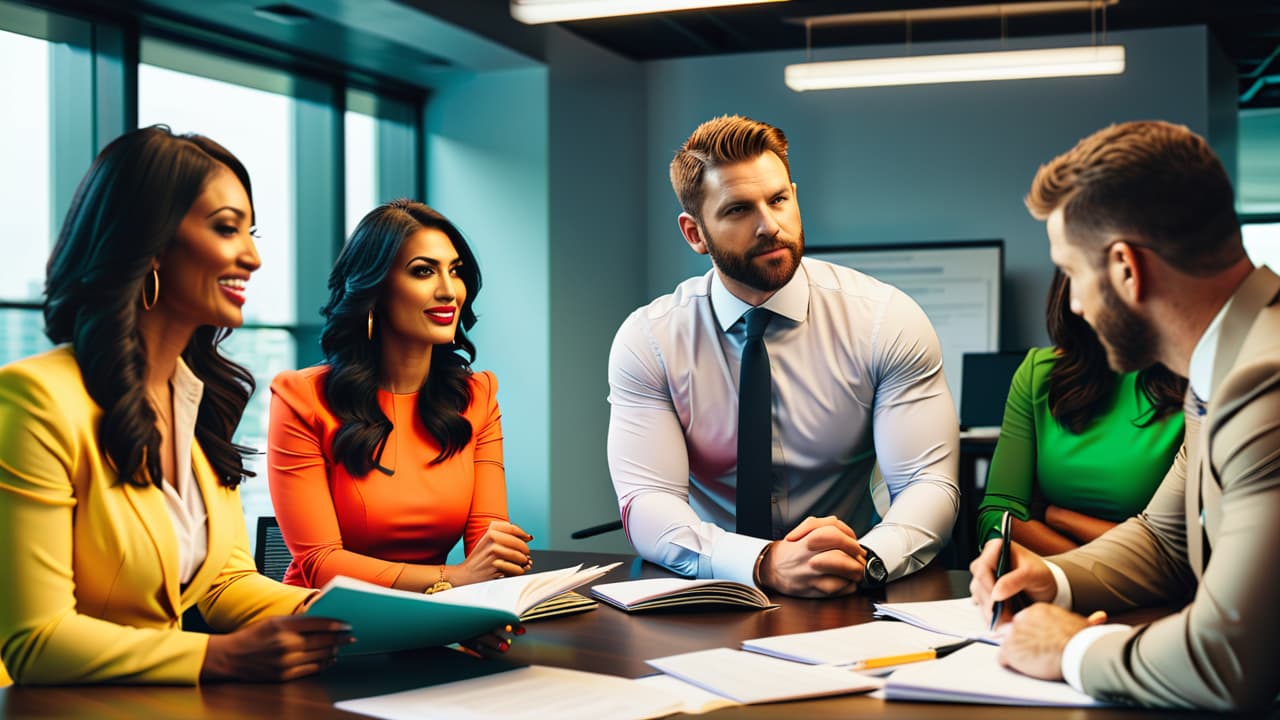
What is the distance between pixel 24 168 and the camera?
413 cm

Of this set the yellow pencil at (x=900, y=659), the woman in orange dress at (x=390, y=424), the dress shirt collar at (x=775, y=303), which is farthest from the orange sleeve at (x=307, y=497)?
the yellow pencil at (x=900, y=659)

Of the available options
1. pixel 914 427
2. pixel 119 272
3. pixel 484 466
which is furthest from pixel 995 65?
pixel 119 272

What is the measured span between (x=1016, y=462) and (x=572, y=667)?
1191mm

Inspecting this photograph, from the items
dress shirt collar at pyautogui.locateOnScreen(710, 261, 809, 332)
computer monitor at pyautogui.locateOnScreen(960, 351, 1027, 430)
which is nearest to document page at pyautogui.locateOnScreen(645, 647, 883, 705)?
dress shirt collar at pyautogui.locateOnScreen(710, 261, 809, 332)

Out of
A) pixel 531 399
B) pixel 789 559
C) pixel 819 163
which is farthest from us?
pixel 819 163

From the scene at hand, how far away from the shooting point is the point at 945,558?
288 cm

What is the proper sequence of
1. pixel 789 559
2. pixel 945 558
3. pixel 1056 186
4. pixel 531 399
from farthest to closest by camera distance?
pixel 531 399 → pixel 945 558 → pixel 789 559 → pixel 1056 186

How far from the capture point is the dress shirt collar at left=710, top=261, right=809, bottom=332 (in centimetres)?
264

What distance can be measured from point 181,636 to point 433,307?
3.54 feet

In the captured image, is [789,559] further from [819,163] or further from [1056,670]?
[819,163]

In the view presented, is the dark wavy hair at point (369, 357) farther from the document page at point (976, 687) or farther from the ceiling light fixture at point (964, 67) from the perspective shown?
the ceiling light fixture at point (964, 67)

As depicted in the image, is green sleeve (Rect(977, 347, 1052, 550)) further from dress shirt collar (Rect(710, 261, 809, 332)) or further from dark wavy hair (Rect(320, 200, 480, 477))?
dark wavy hair (Rect(320, 200, 480, 477))

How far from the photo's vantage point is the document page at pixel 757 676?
1418 millimetres

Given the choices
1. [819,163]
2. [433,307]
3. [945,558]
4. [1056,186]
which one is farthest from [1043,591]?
[819,163]
